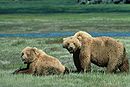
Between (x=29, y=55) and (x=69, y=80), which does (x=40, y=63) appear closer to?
(x=29, y=55)

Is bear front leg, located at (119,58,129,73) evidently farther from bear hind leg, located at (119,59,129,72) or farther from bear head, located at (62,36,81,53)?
bear head, located at (62,36,81,53)

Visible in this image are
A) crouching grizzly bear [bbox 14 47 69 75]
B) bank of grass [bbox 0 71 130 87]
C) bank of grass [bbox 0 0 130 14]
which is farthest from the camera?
bank of grass [bbox 0 0 130 14]

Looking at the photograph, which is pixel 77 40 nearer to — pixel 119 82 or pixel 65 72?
pixel 65 72

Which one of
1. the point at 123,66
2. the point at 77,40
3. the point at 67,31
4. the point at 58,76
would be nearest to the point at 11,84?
the point at 58,76

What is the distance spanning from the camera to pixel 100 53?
1391 centimetres

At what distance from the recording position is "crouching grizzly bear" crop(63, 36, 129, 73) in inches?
543

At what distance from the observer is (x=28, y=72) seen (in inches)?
537

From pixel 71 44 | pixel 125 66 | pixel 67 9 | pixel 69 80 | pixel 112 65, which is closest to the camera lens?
pixel 69 80

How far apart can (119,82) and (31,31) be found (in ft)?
111

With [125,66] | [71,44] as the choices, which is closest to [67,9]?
[125,66]

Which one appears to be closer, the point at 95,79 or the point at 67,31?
the point at 95,79

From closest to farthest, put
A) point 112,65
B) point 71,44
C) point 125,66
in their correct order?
1. point 71,44
2. point 112,65
3. point 125,66

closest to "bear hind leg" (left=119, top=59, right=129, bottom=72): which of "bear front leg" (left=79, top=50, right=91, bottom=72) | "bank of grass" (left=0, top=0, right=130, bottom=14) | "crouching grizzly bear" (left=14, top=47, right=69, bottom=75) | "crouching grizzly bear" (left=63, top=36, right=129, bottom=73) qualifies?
"crouching grizzly bear" (left=63, top=36, right=129, bottom=73)

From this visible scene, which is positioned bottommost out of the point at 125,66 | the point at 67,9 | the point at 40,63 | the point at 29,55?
the point at 67,9
